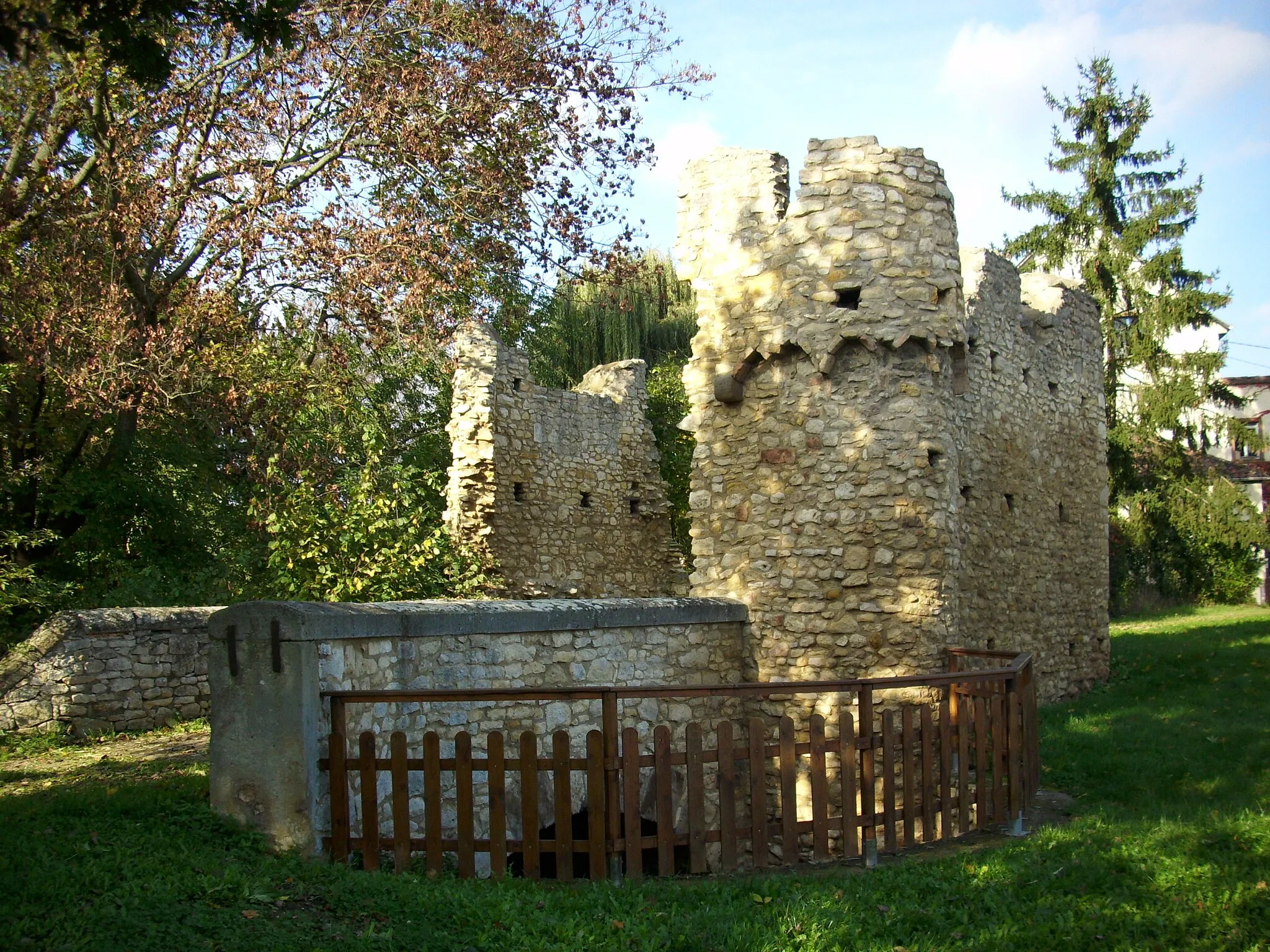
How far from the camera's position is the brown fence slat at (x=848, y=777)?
226 inches

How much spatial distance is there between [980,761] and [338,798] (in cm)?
368

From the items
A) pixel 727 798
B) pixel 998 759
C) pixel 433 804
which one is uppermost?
pixel 433 804

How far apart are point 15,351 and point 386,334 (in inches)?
153

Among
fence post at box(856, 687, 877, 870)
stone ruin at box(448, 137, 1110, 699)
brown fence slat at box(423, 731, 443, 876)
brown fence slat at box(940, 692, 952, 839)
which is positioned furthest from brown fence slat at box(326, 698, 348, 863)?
stone ruin at box(448, 137, 1110, 699)

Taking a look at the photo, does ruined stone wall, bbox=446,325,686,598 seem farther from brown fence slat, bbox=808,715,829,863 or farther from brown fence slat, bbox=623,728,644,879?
brown fence slat, bbox=623,728,644,879

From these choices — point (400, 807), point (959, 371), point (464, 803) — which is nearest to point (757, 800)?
point (464, 803)

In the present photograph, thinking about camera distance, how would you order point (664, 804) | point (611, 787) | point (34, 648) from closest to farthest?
1. point (611, 787)
2. point (664, 804)
3. point (34, 648)

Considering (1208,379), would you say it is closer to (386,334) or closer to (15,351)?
(386,334)

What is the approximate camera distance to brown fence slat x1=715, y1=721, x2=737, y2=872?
18.3 ft

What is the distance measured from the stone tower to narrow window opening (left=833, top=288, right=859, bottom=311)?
0.05 ft

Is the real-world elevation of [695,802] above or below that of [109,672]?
below

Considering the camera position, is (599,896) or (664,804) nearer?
(599,896)

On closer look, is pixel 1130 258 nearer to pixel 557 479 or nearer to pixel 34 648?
pixel 557 479

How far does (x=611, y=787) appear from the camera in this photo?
5410 mm
